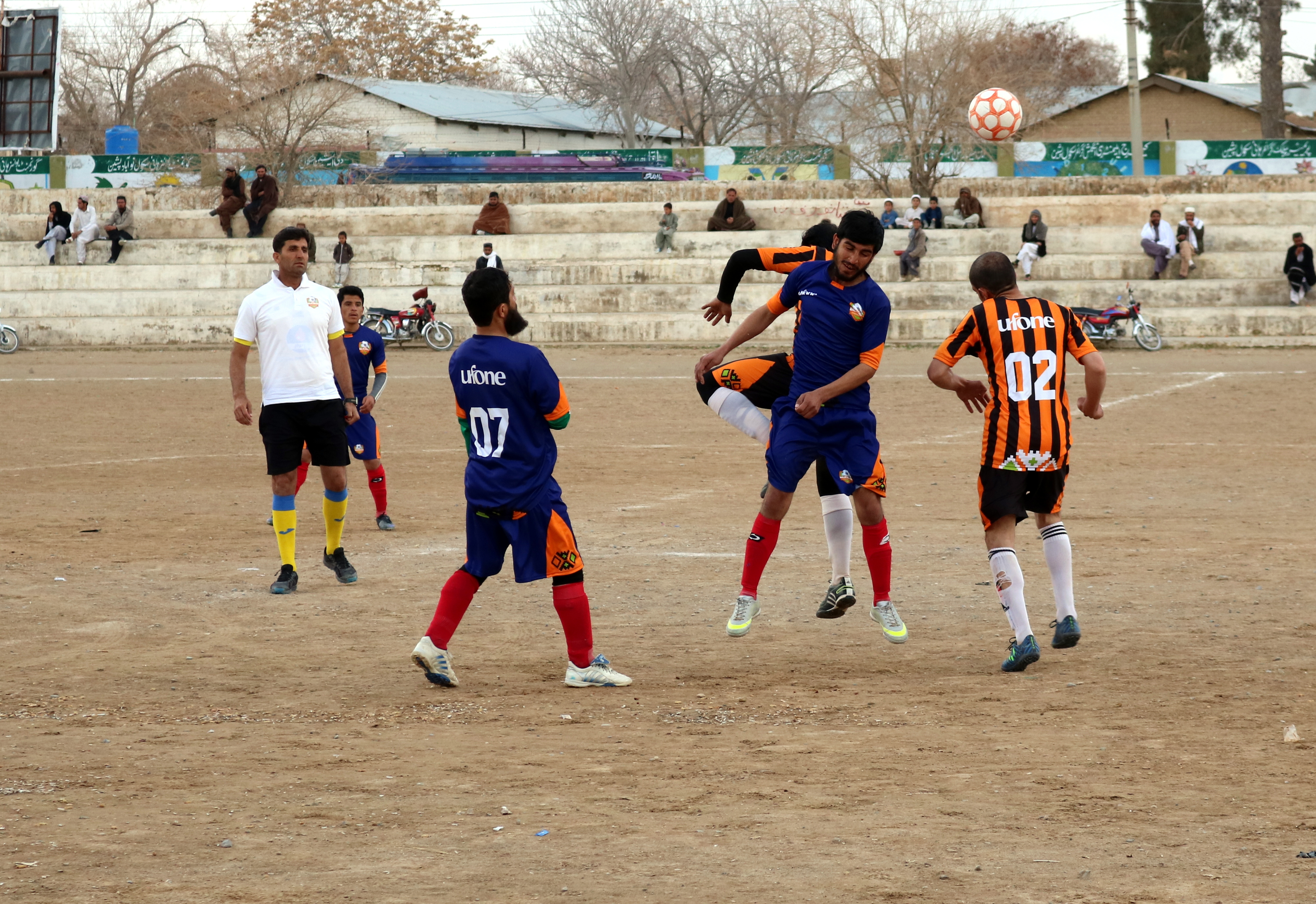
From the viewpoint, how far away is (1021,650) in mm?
6016

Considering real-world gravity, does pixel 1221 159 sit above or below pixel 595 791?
above

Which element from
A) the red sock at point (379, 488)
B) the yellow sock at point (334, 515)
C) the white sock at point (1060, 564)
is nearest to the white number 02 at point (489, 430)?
the white sock at point (1060, 564)

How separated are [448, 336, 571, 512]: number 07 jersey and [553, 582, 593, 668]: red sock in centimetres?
40

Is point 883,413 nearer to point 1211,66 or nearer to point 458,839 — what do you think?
point 458,839

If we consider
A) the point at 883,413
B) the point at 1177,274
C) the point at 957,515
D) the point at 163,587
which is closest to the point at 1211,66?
the point at 1177,274

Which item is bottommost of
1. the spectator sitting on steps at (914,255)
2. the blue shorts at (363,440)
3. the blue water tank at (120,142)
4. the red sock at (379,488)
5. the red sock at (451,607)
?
the red sock at (451,607)

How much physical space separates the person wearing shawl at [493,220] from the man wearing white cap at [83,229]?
9.37 meters

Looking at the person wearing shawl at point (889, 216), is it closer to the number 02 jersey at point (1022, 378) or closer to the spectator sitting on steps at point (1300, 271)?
the spectator sitting on steps at point (1300, 271)

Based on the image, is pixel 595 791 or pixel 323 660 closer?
pixel 595 791

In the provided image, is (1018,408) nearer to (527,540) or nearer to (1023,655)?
(1023,655)

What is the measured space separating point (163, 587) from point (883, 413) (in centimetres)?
1123

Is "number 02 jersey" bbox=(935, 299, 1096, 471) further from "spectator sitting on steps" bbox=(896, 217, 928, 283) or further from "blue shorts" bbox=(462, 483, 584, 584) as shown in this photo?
"spectator sitting on steps" bbox=(896, 217, 928, 283)

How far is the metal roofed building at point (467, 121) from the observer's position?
175 feet

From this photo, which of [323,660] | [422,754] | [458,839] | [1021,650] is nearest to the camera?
[458,839]
